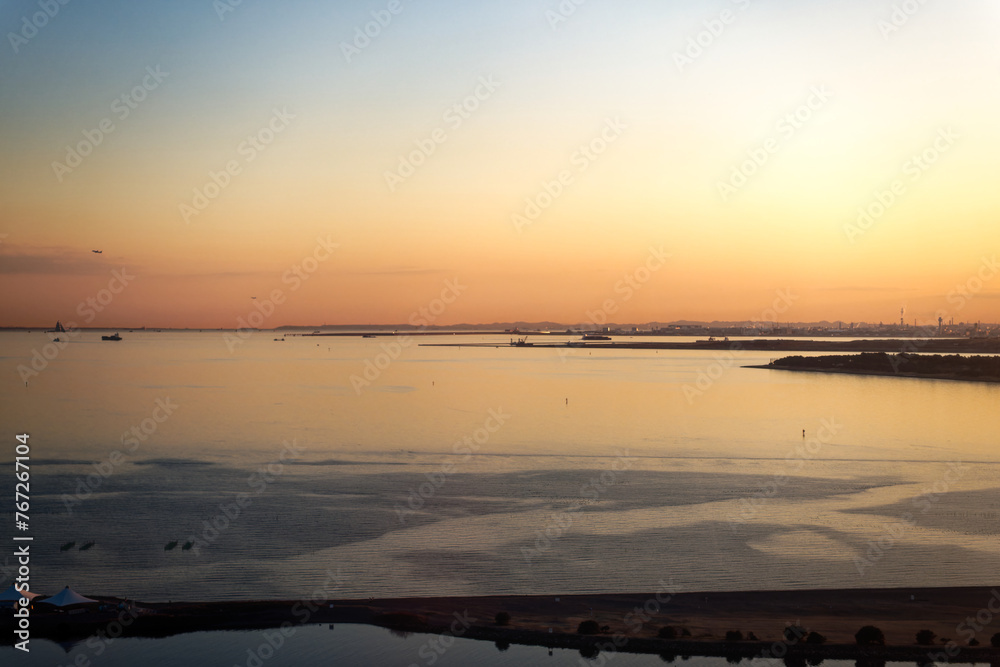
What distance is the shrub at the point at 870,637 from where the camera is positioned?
17000mm

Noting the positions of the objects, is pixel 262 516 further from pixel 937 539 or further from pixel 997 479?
pixel 997 479

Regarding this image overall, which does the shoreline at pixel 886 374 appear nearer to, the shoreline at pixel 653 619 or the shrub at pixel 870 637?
the shoreline at pixel 653 619

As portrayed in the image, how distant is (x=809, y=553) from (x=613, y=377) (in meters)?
75.5

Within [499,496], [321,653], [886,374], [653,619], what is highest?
[886,374]

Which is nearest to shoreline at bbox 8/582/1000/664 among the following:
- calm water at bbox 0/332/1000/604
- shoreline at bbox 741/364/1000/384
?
calm water at bbox 0/332/1000/604

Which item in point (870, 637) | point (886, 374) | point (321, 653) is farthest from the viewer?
point (886, 374)

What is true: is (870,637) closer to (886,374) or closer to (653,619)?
(653,619)

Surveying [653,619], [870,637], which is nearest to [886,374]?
[870,637]

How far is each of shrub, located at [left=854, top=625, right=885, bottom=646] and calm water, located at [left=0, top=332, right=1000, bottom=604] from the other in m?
3.82

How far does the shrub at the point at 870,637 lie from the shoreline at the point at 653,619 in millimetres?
116

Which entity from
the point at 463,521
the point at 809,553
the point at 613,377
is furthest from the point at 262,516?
Answer: the point at 613,377

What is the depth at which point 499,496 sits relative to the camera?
30891 mm

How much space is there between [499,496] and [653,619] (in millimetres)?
12947

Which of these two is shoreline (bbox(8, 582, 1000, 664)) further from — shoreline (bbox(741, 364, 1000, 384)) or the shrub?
shoreline (bbox(741, 364, 1000, 384))
